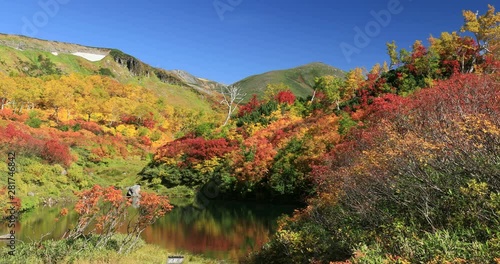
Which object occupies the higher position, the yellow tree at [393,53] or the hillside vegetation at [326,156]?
the yellow tree at [393,53]

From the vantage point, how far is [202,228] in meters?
26.8

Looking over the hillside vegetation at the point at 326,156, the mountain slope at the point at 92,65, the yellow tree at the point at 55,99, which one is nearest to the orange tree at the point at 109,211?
the hillside vegetation at the point at 326,156

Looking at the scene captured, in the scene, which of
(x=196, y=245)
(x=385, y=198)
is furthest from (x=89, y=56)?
(x=385, y=198)

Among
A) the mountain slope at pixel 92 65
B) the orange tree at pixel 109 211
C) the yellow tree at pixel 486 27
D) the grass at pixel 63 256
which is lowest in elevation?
the grass at pixel 63 256

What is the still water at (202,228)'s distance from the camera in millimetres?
20825

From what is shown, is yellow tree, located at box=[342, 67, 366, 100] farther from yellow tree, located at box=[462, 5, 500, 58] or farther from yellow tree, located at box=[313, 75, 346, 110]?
yellow tree, located at box=[462, 5, 500, 58]

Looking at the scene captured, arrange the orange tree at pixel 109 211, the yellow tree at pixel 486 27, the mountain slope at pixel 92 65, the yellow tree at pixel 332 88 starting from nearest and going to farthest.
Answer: the orange tree at pixel 109 211, the yellow tree at pixel 486 27, the yellow tree at pixel 332 88, the mountain slope at pixel 92 65

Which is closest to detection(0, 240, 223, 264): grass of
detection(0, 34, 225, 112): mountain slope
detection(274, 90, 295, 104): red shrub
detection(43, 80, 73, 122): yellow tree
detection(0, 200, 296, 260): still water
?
detection(0, 200, 296, 260): still water

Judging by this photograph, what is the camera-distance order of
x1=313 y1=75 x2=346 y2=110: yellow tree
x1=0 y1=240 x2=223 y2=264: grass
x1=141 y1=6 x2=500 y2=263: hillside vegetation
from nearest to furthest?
x1=141 y1=6 x2=500 y2=263: hillside vegetation, x1=0 y1=240 x2=223 y2=264: grass, x1=313 y1=75 x2=346 y2=110: yellow tree

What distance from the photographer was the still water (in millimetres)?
20825

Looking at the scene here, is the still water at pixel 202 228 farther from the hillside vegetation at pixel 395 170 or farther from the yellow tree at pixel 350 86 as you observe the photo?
the yellow tree at pixel 350 86

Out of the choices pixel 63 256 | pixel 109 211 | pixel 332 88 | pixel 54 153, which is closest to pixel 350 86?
pixel 332 88

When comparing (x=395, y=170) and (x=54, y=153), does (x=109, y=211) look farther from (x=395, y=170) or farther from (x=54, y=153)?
(x=54, y=153)

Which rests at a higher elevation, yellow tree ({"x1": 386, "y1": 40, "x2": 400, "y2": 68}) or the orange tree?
yellow tree ({"x1": 386, "y1": 40, "x2": 400, "y2": 68})
